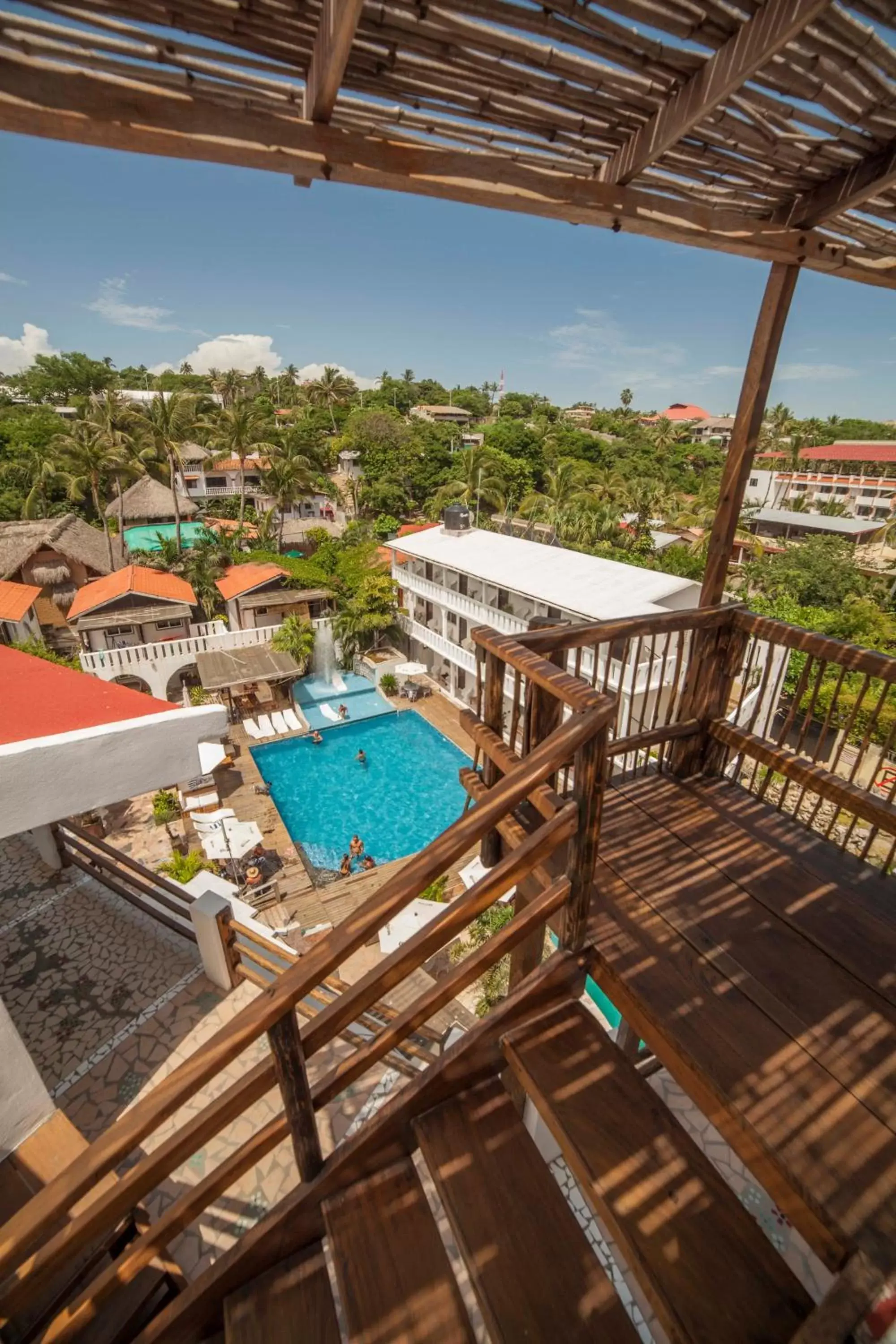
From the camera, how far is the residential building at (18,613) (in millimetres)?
21094

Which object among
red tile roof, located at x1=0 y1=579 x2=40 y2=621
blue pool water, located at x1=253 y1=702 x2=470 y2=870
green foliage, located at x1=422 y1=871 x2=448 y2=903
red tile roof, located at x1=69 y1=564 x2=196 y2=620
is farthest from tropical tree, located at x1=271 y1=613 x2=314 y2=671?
green foliage, located at x1=422 y1=871 x2=448 y2=903

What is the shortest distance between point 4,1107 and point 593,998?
256 inches

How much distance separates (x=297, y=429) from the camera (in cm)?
4706

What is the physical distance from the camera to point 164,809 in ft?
48.2

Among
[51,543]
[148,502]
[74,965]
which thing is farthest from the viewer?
[148,502]

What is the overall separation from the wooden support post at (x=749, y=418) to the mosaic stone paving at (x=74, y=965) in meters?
5.45

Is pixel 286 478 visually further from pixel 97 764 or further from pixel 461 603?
pixel 97 764

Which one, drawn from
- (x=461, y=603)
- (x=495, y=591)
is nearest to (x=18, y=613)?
(x=461, y=603)

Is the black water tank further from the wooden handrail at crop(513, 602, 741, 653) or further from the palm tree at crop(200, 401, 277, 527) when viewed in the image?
the wooden handrail at crop(513, 602, 741, 653)

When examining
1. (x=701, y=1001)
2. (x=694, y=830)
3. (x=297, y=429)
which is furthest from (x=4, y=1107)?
(x=297, y=429)

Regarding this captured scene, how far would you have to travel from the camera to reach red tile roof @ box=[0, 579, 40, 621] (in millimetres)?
20953

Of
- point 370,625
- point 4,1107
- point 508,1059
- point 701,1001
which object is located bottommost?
point 370,625

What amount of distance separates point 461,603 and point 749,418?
16.6 m

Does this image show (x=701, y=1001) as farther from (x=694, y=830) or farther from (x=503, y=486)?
(x=503, y=486)
